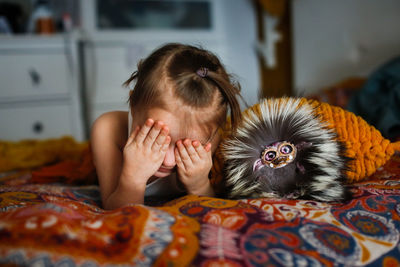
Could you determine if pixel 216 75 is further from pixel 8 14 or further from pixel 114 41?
pixel 8 14

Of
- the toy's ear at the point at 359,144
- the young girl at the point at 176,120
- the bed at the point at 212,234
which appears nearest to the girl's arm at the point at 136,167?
the young girl at the point at 176,120

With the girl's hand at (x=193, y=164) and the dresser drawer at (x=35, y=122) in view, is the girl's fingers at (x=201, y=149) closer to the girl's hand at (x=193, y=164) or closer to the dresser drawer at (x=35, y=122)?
the girl's hand at (x=193, y=164)

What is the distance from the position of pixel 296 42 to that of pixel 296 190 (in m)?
1.57

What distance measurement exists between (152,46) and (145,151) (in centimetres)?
159

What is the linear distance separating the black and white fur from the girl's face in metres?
0.05

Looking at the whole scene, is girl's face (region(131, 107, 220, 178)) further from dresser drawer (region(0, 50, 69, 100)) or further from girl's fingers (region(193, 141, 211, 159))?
dresser drawer (region(0, 50, 69, 100))

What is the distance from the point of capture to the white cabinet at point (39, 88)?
5.47 ft

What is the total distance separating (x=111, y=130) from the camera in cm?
76

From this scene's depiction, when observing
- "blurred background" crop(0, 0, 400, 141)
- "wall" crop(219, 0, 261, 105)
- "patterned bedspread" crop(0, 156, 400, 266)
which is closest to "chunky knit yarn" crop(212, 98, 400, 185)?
"patterned bedspread" crop(0, 156, 400, 266)

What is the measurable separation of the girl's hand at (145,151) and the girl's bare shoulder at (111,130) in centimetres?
18

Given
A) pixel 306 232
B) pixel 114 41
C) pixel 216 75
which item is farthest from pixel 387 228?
pixel 114 41

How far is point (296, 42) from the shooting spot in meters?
1.92

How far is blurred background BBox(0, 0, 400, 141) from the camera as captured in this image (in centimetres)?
160

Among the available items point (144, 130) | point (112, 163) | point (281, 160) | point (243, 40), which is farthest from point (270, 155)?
point (243, 40)
